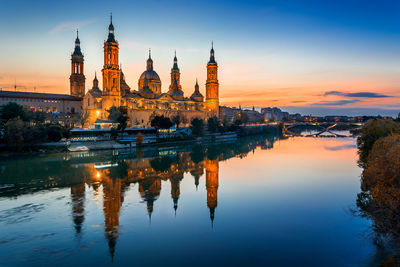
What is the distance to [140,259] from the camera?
22.2 feet

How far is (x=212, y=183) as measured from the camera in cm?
1510

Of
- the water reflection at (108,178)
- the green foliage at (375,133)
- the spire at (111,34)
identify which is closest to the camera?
the water reflection at (108,178)

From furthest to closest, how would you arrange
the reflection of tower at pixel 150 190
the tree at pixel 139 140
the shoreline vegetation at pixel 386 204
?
the tree at pixel 139 140, the reflection of tower at pixel 150 190, the shoreline vegetation at pixel 386 204

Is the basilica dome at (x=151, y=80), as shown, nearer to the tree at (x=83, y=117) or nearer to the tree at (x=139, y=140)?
the tree at (x=83, y=117)

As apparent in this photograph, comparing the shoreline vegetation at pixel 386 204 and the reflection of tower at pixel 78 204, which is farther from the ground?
the shoreline vegetation at pixel 386 204

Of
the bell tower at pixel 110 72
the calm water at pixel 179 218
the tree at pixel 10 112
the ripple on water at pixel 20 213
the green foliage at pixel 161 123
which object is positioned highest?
the bell tower at pixel 110 72

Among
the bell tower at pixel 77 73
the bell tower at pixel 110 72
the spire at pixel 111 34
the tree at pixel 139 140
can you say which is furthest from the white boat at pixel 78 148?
the bell tower at pixel 77 73

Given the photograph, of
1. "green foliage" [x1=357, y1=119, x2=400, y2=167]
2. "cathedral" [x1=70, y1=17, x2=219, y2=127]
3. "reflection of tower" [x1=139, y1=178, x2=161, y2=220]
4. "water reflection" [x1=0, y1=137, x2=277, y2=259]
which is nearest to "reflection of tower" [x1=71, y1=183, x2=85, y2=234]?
"water reflection" [x1=0, y1=137, x2=277, y2=259]

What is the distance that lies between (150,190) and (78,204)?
322 centimetres

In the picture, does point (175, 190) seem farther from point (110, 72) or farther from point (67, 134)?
point (110, 72)

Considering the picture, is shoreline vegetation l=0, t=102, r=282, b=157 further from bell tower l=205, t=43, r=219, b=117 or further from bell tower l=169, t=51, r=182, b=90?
bell tower l=169, t=51, r=182, b=90

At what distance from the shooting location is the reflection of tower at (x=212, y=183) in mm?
11192

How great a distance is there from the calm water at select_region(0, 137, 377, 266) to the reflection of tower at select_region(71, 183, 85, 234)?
3 cm

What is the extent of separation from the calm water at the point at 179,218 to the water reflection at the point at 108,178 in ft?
0.19
